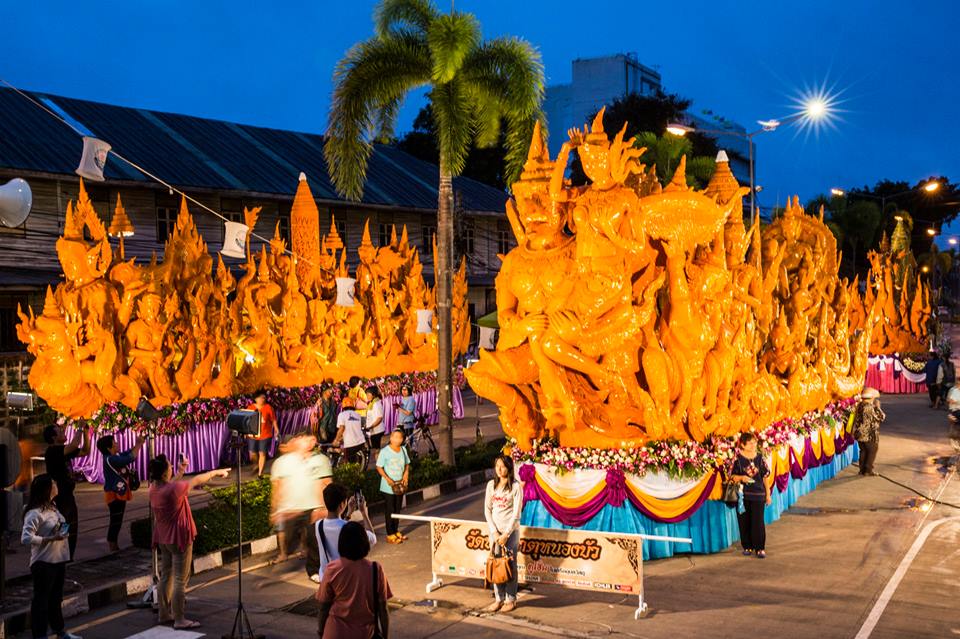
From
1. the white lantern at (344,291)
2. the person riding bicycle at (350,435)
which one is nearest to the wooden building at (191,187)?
the white lantern at (344,291)

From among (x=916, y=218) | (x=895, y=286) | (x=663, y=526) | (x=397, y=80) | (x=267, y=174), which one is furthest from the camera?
(x=916, y=218)

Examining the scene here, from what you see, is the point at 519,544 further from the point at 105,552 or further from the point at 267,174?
the point at 267,174

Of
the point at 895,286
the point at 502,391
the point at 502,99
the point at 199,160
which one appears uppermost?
the point at 199,160

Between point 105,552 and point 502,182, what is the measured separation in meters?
46.2

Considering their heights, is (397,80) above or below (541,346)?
above

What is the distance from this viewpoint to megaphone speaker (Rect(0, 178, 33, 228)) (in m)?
7.21

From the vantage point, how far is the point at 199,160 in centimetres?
3216

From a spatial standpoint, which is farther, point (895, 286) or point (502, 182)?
point (502, 182)

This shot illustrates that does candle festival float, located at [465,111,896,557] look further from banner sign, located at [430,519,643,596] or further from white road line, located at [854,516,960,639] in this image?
white road line, located at [854,516,960,639]

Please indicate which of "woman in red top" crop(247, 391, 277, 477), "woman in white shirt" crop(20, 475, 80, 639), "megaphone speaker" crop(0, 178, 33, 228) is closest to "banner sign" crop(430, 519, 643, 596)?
"woman in white shirt" crop(20, 475, 80, 639)

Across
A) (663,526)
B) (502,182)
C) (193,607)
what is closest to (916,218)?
(502,182)

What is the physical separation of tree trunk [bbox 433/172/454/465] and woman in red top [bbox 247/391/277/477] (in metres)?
3.10

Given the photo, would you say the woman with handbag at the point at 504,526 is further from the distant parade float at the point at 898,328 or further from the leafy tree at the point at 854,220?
the leafy tree at the point at 854,220

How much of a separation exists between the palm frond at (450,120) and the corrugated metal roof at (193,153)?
14.3m
